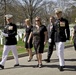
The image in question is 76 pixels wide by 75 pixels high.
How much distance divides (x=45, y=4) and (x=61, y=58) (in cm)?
3887

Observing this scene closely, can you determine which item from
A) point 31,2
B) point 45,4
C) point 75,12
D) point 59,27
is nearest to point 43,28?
point 59,27

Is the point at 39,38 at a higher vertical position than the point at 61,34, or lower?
lower

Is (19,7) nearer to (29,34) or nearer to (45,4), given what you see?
(45,4)

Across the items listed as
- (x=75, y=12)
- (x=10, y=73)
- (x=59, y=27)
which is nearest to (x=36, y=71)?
(x=10, y=73)

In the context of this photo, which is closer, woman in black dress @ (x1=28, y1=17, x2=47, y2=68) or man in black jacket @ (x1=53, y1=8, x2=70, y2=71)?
man in black jacket @ (x1=53, y1=8, x2=70, y2=71)

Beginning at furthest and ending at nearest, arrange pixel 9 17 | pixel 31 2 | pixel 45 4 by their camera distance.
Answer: pixel 45 4, pixel 31 2, pixel 9 17

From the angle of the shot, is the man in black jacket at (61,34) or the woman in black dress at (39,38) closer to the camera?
the man in black jacket at (61,34)

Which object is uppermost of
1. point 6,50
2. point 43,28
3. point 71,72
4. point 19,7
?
point 19,7

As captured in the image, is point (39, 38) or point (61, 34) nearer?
point (61, 34)

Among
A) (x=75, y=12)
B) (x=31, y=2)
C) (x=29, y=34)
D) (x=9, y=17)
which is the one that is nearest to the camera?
(x=9, y=17)

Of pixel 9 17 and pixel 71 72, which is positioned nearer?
pixel 71 72

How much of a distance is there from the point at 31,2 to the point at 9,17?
3503 centimetres

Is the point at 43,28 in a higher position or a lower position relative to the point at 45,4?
lower

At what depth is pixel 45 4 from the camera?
47.0m
